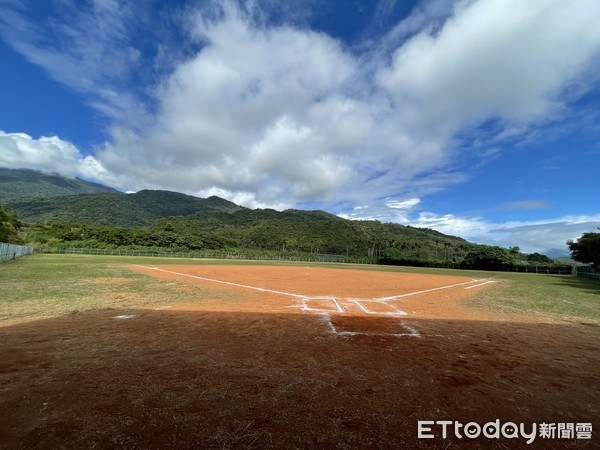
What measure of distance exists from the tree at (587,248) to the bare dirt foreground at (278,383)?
129 ft

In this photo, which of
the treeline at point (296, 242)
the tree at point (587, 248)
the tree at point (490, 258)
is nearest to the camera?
the tree at point (587, 248)

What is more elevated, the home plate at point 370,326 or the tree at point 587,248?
the tree at point 587,248

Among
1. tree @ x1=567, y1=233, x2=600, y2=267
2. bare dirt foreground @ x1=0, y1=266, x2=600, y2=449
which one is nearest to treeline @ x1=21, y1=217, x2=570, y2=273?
tree @ x1=567, y1=233, x2=600, y2=267

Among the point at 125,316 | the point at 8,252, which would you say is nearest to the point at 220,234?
the point at 8,252

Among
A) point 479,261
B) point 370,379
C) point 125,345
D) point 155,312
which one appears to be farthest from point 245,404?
point 479,261

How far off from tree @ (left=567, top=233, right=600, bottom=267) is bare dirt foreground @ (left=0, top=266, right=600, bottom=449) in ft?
129

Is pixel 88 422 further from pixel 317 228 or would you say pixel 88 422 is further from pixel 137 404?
pixel 317 228

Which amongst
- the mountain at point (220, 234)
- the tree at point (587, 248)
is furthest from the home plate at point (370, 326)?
the mountain at point (220, 234)

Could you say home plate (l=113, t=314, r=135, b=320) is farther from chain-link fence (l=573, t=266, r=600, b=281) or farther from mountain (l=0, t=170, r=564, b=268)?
mountain (l=0, t=170, r=564, b=268)

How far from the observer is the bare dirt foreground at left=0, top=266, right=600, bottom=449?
289 centimetres

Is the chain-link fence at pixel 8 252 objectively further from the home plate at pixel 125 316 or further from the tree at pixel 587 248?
the tree at pixel 587 248

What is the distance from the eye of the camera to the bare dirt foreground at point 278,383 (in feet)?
9.48

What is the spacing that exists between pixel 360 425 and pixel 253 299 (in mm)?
8946

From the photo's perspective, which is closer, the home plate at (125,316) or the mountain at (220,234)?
the home plate at (125,316)
